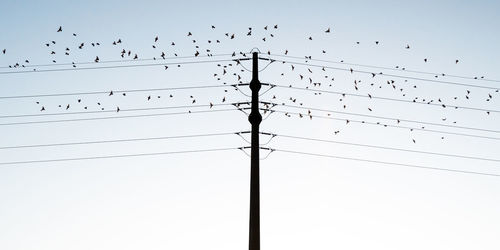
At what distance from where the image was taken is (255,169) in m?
14.5

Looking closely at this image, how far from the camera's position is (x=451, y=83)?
17750 mm

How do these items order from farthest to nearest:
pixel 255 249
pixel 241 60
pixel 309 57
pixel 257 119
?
pixel 309 57
pixel 241 60
pixel 257 119
pixel 255 249

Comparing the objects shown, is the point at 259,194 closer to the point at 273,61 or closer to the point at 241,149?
the point at 241,149

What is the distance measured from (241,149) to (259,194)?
200 centimetres

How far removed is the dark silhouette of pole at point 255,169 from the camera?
45.1ft

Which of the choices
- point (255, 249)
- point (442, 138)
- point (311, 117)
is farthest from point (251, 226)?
point (442, 138)

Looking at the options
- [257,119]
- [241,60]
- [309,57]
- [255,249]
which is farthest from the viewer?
[309,57]

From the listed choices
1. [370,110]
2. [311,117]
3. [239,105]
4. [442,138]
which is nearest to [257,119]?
[239,105]

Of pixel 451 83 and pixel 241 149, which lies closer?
pixel 241 149

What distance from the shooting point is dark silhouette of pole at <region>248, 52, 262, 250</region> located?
13.8 meters

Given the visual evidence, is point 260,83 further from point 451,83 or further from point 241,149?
point 451,83

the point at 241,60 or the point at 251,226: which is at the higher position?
the point at 241,60

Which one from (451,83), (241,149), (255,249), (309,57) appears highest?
(309,57)

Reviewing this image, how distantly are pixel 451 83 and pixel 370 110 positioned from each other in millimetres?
2992
